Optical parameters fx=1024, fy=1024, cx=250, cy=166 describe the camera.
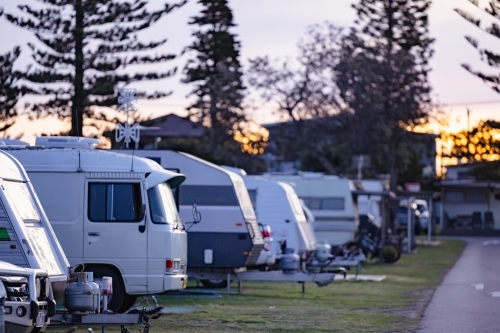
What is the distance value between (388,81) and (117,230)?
104 ft

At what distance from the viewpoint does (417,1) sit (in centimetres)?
4900

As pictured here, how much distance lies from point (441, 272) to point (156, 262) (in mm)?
15667

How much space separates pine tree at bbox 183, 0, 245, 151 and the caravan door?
30.5 m

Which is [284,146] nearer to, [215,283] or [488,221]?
[488,221]

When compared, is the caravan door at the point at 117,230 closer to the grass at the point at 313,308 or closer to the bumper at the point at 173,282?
the bumper at the point at 173,282

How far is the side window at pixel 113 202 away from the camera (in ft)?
49.5

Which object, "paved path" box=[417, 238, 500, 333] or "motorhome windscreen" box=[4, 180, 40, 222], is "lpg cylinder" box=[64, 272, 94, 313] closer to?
"motorhome windscreen" box=[4, 180, 40, 222]

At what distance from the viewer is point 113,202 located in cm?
1515

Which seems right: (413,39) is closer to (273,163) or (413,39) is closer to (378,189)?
(273,163)

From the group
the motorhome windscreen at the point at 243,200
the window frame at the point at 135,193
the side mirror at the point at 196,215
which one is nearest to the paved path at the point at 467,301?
the motorhome windscreen at the point at 243,200

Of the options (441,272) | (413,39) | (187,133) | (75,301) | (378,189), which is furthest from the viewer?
(187,133)

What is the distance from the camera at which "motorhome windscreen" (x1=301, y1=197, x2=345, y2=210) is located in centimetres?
3272

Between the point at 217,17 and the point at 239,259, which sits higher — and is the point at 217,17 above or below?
above

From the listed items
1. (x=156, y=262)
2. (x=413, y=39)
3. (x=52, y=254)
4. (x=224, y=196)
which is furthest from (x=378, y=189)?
(x=52, y=254)
